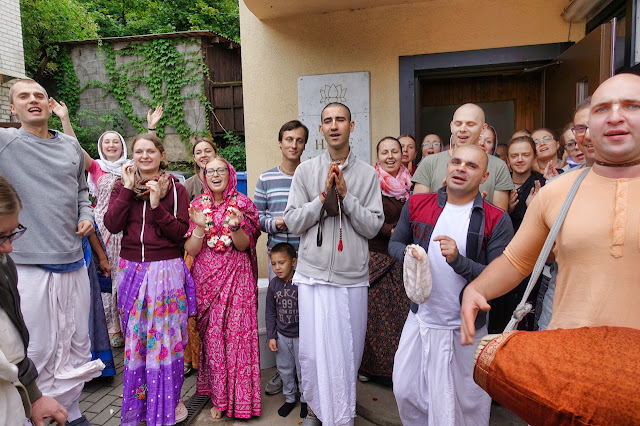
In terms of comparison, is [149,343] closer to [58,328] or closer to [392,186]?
[58,328]

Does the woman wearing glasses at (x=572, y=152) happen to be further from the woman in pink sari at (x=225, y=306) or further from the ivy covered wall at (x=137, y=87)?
the ivy covered wall at (x=137, y=87)

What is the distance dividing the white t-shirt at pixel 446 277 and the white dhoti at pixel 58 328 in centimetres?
215

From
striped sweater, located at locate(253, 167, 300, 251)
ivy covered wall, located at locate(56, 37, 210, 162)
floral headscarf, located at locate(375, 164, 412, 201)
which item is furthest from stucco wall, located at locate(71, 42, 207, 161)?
floral headscarf, located at locate(375, 164, 412, 201)

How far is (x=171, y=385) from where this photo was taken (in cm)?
314

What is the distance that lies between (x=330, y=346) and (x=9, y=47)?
12500mm

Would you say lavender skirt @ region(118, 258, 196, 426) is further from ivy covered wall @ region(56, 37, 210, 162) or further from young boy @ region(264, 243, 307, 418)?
ivy covered wall @ region(56, 37, 210, 162)

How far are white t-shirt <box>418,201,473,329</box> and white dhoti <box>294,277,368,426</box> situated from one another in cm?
53

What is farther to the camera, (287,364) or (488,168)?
(287,364)

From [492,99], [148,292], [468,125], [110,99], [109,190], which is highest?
[110,99]

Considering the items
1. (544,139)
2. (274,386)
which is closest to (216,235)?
(274,386)

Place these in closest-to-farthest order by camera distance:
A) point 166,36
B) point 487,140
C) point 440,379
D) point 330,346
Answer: point 440,379 < point 330,346 < point 487,140 < point 166,36

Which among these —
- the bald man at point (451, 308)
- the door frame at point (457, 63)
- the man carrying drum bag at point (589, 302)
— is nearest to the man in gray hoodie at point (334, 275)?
the bald man at point (451, 308)

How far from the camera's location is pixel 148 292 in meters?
3.11

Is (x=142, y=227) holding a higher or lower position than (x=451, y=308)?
higher
